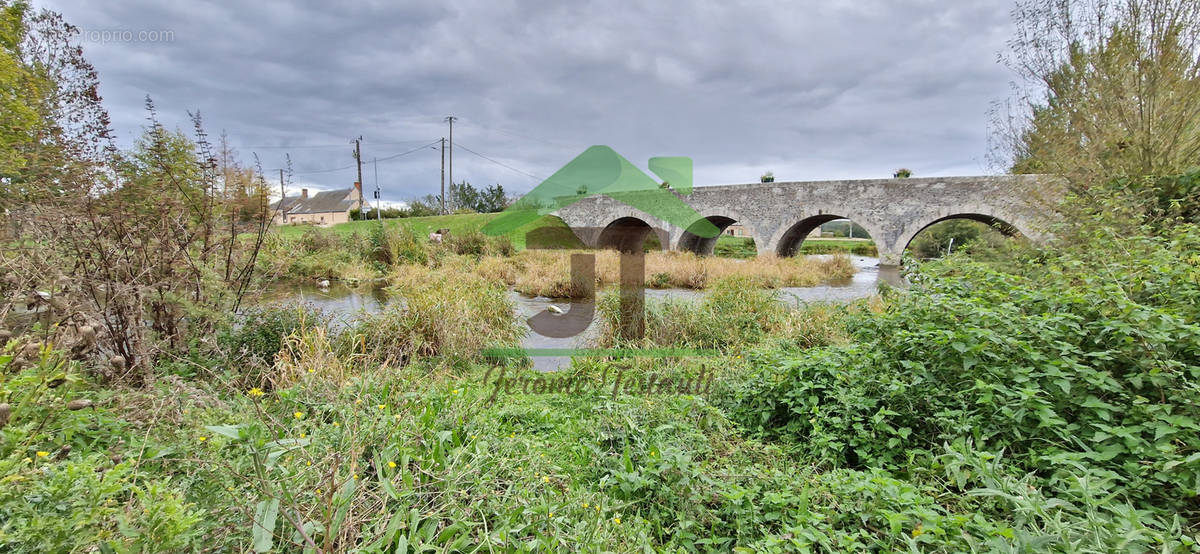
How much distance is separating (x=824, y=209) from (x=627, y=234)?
31.4 ft

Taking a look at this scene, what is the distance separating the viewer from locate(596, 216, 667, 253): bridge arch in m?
19.1

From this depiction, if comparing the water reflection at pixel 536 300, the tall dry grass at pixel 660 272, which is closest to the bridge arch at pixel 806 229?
the tall dry grass at pixel 660 272

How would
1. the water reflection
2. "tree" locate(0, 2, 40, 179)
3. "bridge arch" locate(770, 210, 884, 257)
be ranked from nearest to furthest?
"tree" locate(0, 2, 40, 179) → the water reflection → "bridge arch" locate(770, 210, 884, 257)

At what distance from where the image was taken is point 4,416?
1115 millimetres

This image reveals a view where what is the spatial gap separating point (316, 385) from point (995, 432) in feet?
10.7

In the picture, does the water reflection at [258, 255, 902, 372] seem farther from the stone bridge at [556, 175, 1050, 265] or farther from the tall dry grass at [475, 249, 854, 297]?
the stone bridge at [556, 175, 1050, 265]

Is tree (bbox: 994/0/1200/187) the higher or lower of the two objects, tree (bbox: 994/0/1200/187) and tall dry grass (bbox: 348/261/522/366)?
the higher

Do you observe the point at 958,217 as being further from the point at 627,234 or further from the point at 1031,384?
the point at 1031,384

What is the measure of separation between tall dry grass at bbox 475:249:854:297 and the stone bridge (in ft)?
5.37

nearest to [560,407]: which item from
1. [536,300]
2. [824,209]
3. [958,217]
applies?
[536,300]

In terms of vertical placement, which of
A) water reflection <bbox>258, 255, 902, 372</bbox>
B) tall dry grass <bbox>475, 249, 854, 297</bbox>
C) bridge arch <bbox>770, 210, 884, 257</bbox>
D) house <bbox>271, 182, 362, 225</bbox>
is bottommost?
water reflection <bbox>258, 255, 902, 372</bbox>

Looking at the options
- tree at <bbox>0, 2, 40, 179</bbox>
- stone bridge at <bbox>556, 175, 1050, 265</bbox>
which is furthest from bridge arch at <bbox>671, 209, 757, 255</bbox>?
tree at <bbox>0, 2, 40, 179</bbox>

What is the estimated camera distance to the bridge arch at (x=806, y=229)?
13227mm

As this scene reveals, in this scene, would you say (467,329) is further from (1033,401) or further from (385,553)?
(1033,401)
